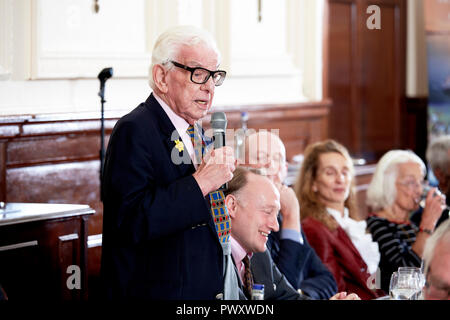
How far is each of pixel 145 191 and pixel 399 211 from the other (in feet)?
7.24

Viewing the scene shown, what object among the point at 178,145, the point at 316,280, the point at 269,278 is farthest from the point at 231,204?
the point at 316,280

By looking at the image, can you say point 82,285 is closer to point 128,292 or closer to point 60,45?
point 128,292

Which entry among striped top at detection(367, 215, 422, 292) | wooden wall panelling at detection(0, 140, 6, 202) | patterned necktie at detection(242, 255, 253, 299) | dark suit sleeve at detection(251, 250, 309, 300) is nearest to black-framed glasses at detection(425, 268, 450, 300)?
patterned necktie at detection(242, 255, 253, 299)

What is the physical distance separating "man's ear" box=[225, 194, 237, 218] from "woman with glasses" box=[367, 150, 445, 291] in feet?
4.52

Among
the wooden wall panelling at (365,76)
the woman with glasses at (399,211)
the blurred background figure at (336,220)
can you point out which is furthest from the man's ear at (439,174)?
the wooden wall panelling at (365,76)

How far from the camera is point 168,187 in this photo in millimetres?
2174

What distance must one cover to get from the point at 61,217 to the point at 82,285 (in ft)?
1.01

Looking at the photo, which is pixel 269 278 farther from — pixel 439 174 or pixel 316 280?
pixel 439 174

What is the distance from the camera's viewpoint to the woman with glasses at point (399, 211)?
3.78 meters

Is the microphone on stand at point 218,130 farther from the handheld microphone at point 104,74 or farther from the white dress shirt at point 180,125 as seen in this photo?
the handheld microphone at point 104,74

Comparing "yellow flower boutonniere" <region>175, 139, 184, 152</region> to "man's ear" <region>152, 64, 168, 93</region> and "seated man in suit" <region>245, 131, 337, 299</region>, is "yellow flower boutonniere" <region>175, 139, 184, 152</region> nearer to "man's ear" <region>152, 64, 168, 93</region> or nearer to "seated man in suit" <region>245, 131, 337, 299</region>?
"man's ear" <region>152, 64, 168, 93</region>

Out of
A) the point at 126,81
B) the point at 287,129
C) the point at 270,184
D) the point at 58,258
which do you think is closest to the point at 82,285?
the point at 58,258

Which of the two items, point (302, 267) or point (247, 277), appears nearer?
point (247, 277)

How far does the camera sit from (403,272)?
2.61 metres
